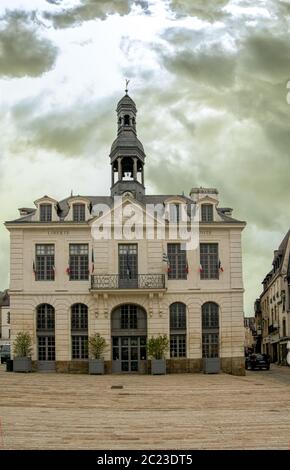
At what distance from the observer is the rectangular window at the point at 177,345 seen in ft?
137

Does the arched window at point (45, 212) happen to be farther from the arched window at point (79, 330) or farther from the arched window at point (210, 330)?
the arched window at point (210, 330)

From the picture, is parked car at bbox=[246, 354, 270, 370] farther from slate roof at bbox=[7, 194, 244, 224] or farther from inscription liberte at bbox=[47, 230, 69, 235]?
inscription liberte at bbox=[47, 230, 69, 235]

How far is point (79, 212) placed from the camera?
42844 millimetres

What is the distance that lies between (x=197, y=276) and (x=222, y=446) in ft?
91.5

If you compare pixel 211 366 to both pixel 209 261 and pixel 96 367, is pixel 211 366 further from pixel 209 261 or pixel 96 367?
pixel 96 367

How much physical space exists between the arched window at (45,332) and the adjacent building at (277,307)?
2382 cm

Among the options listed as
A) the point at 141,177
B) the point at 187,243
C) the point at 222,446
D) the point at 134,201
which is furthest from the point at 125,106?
the point at 222,446

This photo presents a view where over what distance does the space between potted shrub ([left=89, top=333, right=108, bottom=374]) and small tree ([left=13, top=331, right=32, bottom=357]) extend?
3.66m

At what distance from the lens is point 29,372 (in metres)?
40.4

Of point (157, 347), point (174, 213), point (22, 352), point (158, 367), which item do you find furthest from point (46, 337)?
point (174, 213)

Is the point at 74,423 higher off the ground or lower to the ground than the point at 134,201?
lower

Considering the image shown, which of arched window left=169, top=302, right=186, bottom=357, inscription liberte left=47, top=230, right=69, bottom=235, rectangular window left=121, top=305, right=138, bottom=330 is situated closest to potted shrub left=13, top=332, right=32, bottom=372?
rectangular window left=121, top=305, right=138, bottom=330
